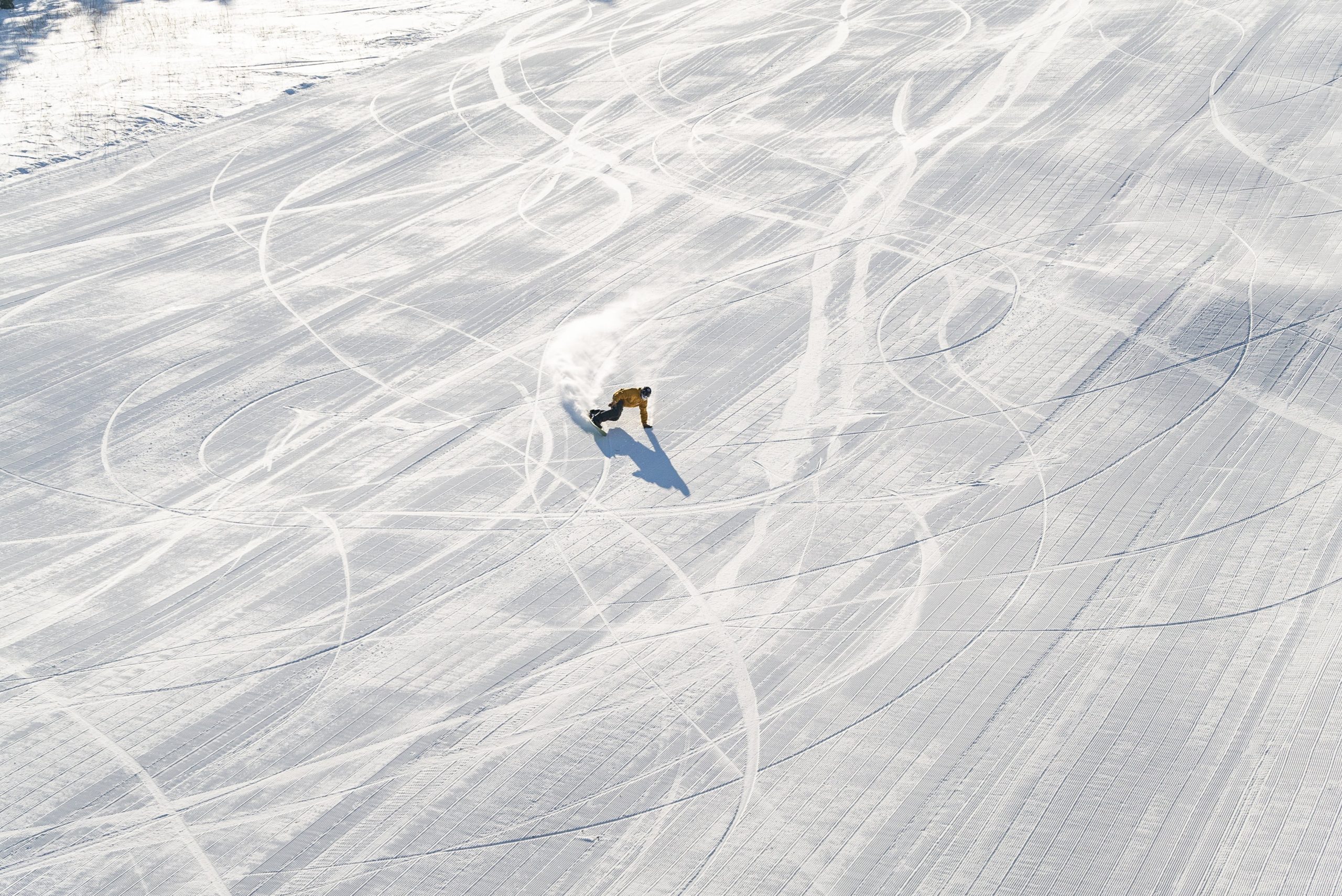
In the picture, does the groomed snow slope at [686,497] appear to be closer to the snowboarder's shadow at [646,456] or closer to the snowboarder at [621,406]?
the snowboarder's shadow at [646,456]

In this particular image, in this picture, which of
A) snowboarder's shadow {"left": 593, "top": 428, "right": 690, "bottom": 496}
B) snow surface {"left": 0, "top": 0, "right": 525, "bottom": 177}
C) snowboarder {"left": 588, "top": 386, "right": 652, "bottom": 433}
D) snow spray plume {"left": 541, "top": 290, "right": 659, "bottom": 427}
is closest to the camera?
snowboarder's shadow {"left": 593, "top": 428, "right": 690, "bottom": 496}

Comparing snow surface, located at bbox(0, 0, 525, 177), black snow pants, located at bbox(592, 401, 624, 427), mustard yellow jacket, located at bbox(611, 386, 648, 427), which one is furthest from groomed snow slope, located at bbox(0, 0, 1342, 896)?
snow surface, located at bbox(0, 0, 525, 177)

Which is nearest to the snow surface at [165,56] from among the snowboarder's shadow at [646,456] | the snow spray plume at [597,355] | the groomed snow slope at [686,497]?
the groomed snow slope at [686,497]

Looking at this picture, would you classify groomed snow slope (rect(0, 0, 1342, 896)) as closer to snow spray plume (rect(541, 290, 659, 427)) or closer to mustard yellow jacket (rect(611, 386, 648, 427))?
snow spray plume (rect(541, 290, 659, 427))

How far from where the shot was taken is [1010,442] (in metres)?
10.9

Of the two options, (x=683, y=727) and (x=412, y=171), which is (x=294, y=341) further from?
(x=683, y=727)

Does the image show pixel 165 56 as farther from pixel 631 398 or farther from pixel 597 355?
pixel 631 398

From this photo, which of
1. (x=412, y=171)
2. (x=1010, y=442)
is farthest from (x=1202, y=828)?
(x=412, y=171)

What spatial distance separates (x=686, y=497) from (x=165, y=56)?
1255cm

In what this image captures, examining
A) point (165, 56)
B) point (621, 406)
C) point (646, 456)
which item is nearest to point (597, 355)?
point (621, 406)

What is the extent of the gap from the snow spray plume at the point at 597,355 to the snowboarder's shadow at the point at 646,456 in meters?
0.35

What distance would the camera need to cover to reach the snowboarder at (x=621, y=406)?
11.0 m

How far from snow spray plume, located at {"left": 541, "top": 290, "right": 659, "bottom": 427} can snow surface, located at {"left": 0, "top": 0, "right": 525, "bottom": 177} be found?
Answer: 25.2ft

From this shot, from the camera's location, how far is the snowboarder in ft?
36.2
